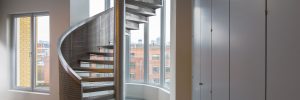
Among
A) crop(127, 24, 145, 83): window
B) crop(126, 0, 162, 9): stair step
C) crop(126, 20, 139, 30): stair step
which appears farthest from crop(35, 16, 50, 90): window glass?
crop(126, 0, 162, 9): stair step

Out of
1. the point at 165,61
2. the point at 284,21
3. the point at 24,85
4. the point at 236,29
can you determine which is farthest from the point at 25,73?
the point at 284,21

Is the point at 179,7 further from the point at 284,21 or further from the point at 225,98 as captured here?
the point at 284,21

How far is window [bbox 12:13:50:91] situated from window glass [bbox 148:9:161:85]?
260 cm

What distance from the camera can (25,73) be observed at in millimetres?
6617

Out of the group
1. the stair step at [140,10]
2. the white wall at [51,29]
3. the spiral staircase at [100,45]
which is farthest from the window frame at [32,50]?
the stair step at [140,10]

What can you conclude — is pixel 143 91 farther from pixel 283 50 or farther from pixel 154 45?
pixel 283 50

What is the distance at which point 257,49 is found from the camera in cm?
135

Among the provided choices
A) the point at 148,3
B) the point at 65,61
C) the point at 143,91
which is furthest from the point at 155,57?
the point at 65,61

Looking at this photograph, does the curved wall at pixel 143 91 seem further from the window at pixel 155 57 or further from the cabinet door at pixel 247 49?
the cabinet door at pixel 247 49

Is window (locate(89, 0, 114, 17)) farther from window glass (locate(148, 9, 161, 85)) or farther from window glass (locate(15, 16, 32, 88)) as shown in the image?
window glass (locate(15, 16, 32, 88))

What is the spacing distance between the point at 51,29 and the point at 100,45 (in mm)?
1254

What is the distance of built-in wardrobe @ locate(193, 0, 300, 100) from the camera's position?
1054 mm

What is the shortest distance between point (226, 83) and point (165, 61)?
14.6 ft

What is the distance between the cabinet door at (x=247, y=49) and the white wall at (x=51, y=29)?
15.8 feet
